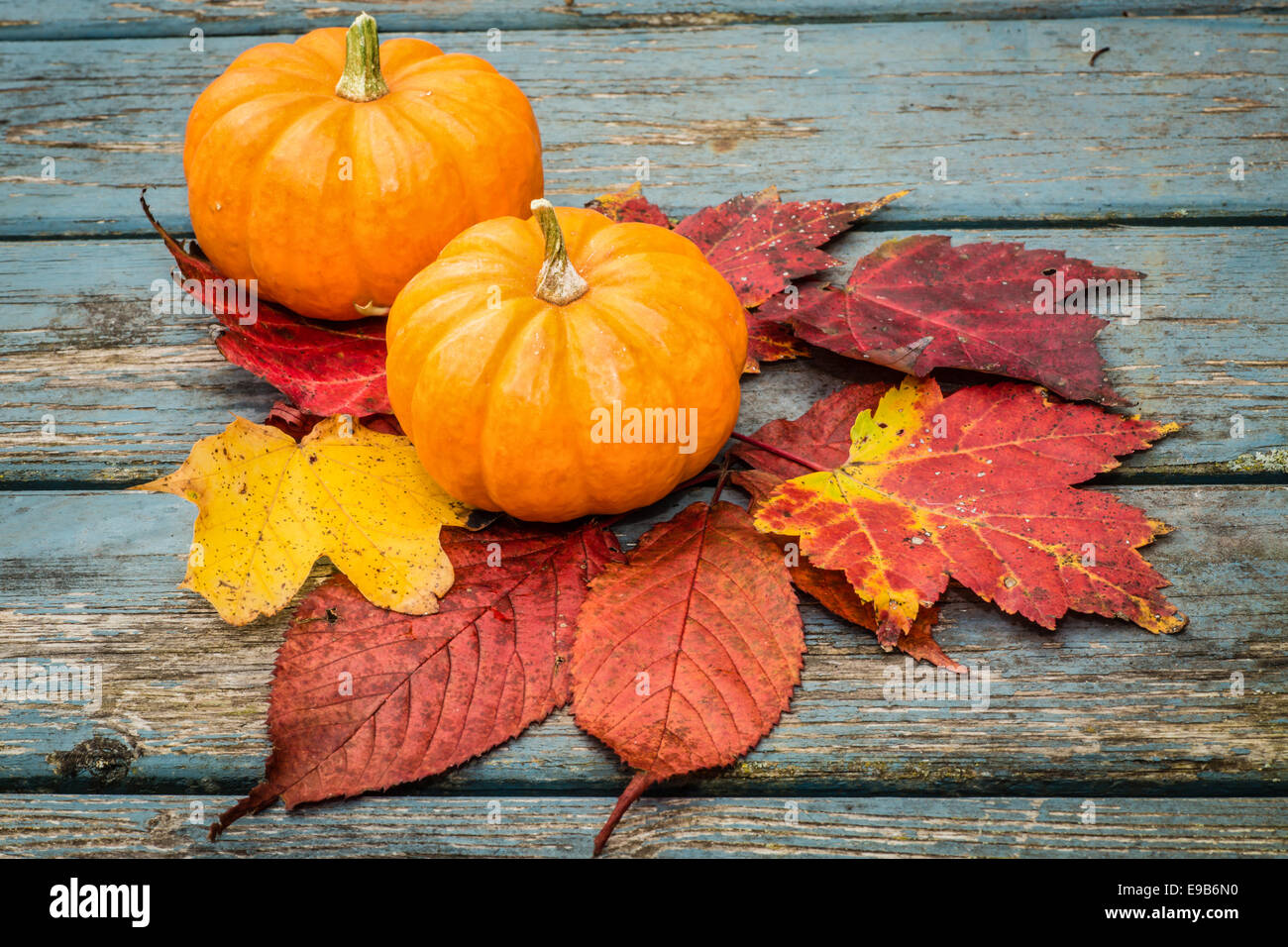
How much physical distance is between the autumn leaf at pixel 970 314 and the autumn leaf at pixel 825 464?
0.07 meters

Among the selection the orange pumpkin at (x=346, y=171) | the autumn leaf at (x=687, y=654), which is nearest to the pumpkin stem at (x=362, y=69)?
the orange pumpkin at (x=346, y=171)

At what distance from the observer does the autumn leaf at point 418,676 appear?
0.90 meters

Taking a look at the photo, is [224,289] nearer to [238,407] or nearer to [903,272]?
[238,407]

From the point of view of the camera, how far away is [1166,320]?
1311mm

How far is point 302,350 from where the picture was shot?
4.07 feet

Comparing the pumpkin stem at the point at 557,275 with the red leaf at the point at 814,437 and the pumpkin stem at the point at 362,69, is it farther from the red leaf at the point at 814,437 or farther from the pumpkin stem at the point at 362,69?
the pumpkin stem at the point at 362,69

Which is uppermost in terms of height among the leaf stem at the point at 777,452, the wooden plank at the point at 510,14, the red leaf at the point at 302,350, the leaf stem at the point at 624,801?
the wooden plank at the point at 510,14

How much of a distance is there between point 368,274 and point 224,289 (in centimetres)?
21

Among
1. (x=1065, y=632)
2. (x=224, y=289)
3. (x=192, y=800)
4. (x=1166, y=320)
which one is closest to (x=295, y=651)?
(x=192, y=800)

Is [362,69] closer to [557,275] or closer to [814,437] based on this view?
[557,275]

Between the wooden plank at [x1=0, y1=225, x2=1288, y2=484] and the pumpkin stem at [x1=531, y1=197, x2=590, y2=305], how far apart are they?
0.30 meters

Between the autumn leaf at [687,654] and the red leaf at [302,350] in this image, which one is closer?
the autumn leaf at [687,654]

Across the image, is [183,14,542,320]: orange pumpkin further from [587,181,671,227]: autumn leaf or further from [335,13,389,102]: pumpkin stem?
[587,181,671,227]: autumn leaf

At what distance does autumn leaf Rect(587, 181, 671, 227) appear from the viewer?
1401 millimetres
